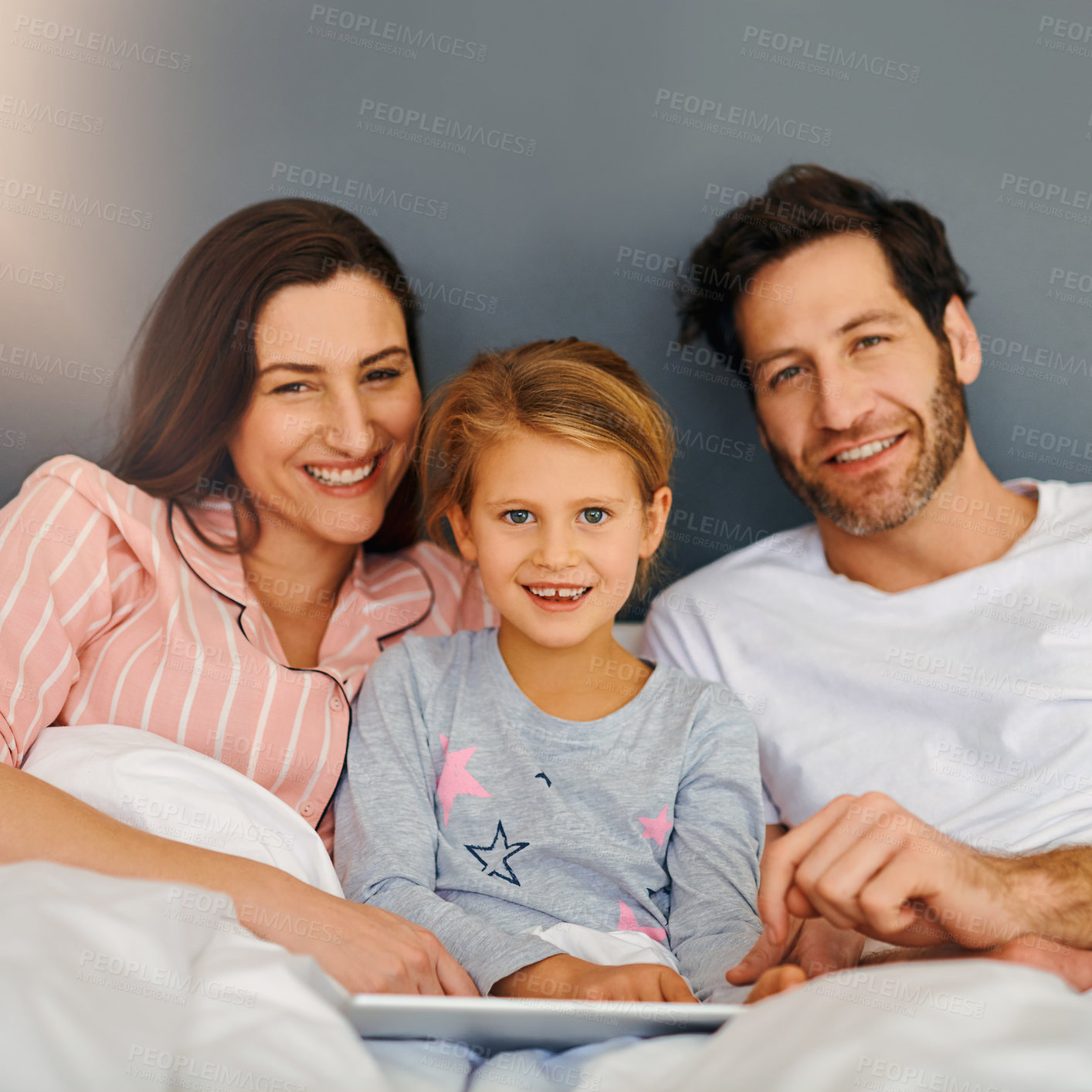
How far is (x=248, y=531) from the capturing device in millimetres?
1623

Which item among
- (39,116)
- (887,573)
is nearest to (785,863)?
(887,573)

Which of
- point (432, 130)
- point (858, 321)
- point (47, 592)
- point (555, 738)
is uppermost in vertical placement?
point (432, 130)

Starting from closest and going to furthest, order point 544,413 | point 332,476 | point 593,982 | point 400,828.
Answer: point 593,982 < point 400,828 < point 544,413 < point 332,476

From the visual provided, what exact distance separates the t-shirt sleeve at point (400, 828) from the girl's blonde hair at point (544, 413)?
29 cm

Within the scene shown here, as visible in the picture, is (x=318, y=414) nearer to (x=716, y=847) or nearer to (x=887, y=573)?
(x=716, y=847)

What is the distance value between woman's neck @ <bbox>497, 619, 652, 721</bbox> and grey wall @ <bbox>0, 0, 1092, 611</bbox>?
72cm

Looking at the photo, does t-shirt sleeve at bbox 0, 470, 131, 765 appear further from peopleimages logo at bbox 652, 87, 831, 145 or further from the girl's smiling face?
peopleimages logo at bbox 652, 87, 831, 145

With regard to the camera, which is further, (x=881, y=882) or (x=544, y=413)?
(x=544, y=413)

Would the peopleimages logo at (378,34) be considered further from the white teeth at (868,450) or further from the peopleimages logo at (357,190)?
the white teeth at (868,450)

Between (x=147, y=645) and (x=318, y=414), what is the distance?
1.49 ft

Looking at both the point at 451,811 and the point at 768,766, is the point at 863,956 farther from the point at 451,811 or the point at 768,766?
the point at 451,811

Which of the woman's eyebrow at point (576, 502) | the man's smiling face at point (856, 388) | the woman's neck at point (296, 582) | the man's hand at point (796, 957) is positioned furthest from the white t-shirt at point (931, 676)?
the woman's neck at point (296, 582)

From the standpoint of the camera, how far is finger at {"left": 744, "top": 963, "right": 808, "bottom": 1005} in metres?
0.93

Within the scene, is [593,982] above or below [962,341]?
below
